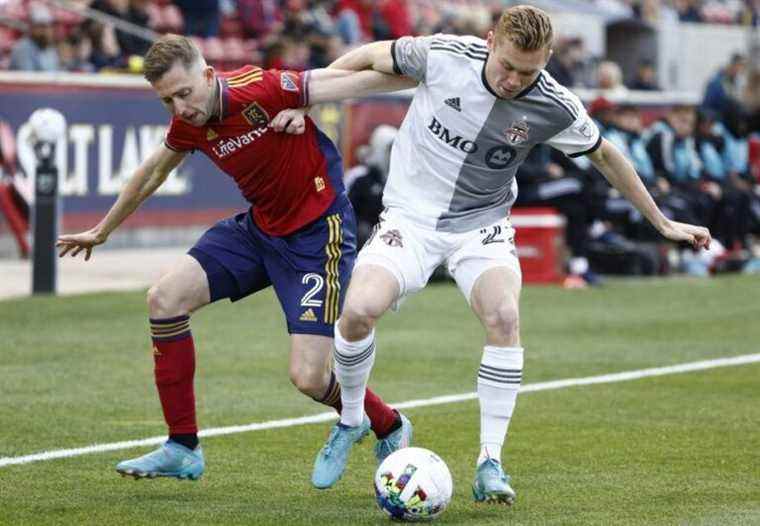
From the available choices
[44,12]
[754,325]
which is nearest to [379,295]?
[754,325]

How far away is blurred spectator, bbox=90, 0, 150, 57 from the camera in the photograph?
67.2 feet

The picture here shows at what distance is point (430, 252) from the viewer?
7383mm

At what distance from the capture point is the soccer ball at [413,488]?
663 centimetres

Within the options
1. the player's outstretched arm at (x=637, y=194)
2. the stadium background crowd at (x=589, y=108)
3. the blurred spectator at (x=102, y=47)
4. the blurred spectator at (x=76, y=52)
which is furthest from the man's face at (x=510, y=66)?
the blurred spectator at (x=102, y=47)

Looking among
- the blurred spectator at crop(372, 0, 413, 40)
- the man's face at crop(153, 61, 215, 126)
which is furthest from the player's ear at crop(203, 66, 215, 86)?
the blurred spectator at crop(372, 0, 413, 40)

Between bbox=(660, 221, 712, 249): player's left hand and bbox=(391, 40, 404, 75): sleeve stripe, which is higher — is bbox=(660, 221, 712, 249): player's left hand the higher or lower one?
the lower one

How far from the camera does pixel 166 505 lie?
7.00 metres

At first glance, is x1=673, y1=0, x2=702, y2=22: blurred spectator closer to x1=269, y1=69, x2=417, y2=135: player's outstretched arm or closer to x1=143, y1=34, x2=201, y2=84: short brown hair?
x1=269, y1=69, x2=417, y2=135: player's outstretched arm

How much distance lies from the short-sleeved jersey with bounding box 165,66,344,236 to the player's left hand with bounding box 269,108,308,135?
0.09 feet

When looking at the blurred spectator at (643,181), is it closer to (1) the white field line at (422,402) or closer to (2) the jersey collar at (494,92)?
(1) the white field line at (422,402)

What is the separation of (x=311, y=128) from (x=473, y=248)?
36.1 inches

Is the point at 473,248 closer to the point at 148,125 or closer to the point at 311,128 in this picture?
the point at 311,128

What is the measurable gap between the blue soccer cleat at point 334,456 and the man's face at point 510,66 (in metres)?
1.56

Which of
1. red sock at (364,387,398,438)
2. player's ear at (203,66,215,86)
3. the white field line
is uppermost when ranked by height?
player's ear at (203,66,215,86)
